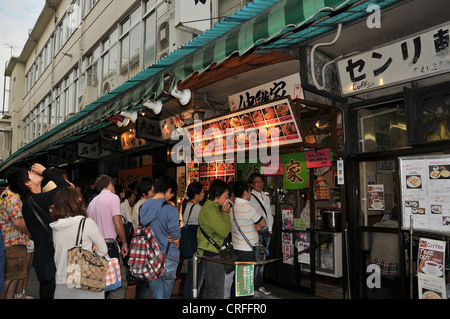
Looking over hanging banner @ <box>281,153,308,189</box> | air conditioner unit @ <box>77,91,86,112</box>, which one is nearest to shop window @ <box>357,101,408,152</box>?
hanging banner @ <box>281,153,308,189</box>

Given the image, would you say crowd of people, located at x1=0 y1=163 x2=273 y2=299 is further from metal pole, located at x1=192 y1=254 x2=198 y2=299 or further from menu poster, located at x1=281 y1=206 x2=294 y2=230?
menu poster, located at x1=281 y1=206 x2=294 y2=230

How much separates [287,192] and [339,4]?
5718 mm

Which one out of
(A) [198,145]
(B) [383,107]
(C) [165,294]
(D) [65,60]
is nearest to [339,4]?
(B) [383,107]

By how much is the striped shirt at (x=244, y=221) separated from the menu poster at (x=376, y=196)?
232 centimetres

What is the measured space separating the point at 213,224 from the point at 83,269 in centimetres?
217

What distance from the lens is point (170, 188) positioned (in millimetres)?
5164

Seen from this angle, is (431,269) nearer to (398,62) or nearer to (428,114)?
(428,114)

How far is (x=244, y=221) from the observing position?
Result: 618 cm

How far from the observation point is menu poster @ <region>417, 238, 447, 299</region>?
4.90 meters

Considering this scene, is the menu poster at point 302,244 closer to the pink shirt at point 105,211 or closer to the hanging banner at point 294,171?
the hanging banner at point 294,171

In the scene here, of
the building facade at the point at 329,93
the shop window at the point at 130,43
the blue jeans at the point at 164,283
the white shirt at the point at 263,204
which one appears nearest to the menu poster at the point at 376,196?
the building facade at the point at 329,93

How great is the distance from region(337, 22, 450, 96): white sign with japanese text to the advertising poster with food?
1.33 m

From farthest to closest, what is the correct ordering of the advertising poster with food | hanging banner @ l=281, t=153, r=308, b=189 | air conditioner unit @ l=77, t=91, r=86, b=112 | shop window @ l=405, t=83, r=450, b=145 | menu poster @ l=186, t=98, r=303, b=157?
1. air conditioner unit @ l=77, t=91, r=86, b=112
2. hanging banner @ l=281, t=153, r=308, b=189
3. menu poster @ l=186, t=98, r=303, b=157
4. shop window @ l=405, t=83, r=450, b=145
5. the advertising poster with food

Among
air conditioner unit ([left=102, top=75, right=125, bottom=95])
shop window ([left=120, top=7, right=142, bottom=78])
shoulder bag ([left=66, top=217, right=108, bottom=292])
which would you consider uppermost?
shop window ([left=120, top=7, right=142, bottom=78])
